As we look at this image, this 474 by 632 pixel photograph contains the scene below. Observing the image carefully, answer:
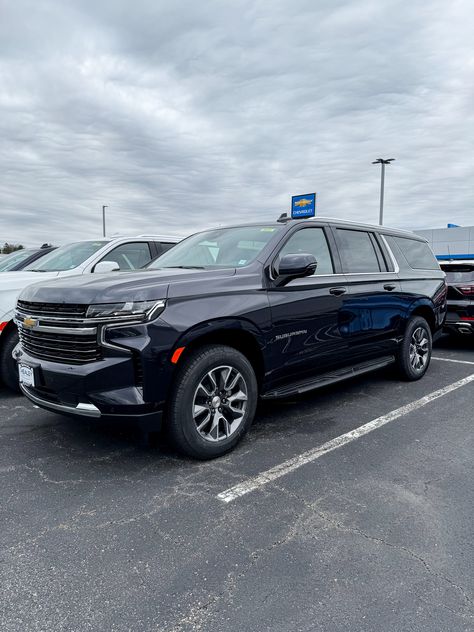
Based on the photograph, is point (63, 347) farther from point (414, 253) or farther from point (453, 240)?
point (453, 240)

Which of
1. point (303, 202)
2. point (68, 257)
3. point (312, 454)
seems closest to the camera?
point (312, 454)

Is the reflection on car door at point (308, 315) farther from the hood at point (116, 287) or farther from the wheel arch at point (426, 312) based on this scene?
the wheel arch at point (426, 312)

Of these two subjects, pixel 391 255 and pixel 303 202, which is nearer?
pixel 391 255

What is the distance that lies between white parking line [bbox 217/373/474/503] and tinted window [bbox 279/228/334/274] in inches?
58.7

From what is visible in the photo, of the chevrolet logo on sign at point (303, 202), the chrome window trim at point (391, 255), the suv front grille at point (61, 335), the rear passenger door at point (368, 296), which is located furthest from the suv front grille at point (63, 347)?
the chevrolet logo on sign at point (303, 202)

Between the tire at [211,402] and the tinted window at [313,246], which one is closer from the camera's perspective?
the tire at [211,402]

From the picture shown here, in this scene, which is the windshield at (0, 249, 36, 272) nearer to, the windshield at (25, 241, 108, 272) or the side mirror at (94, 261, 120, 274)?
the windshield at (25, 241, 108, 272)

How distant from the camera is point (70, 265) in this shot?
643 centimetres

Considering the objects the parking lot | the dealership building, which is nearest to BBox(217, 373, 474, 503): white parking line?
the parking lot

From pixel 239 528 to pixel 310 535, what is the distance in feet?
1.29

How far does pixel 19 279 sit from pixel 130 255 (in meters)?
1.65

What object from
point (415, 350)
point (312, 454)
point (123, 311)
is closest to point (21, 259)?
point (123, 311)

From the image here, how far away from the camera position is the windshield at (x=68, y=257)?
21.2 ft

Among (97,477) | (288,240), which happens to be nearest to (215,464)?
(97,477)
